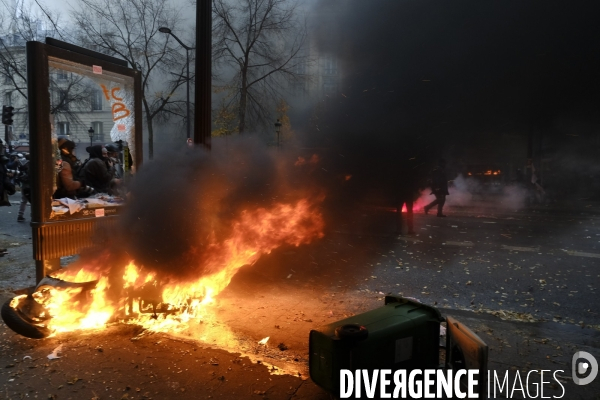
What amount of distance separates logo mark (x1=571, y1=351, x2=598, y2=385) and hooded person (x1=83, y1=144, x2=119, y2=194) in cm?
481

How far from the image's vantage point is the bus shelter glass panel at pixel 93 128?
4242 millimetres

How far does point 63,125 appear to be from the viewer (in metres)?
4.62

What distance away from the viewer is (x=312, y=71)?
953 centimetres

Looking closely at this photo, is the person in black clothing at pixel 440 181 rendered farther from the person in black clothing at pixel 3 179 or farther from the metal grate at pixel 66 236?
the person in black clothing at pixel 3 179

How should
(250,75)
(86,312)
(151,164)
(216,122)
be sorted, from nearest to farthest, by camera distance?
(86,312), (151,164), (216,122), (250,75)

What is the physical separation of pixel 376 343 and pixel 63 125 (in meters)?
4.12

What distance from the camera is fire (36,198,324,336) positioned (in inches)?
147

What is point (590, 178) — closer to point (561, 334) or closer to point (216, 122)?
point (561, 334)

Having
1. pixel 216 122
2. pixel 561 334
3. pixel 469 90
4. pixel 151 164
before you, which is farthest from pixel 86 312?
pixel 216 122

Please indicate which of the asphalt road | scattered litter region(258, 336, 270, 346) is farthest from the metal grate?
scattered litter region(258, 336, 270, 346)

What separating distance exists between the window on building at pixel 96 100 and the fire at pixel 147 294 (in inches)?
80.9

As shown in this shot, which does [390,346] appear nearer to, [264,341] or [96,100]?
[264,341]

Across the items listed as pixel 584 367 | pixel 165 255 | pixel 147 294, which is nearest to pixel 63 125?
pixel 165 255

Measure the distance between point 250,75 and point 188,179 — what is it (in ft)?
47.1
